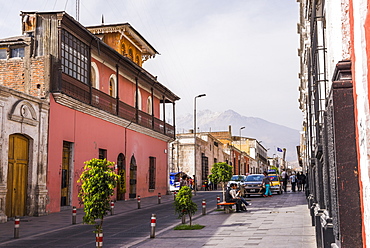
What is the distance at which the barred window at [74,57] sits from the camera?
20.3m

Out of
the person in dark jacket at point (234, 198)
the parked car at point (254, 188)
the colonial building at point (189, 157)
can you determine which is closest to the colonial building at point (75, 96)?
the person in dark jacket at point (234, 198)

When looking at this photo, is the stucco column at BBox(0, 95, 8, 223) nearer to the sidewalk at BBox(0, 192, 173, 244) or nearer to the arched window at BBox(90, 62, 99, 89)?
the sidewalk at BBox(0, 192, 173, 244)

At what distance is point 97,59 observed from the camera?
24.7 meters

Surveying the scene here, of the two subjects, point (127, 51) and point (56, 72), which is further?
point (127, 51)

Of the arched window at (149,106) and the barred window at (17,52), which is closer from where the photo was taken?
the barred window at (17,52)

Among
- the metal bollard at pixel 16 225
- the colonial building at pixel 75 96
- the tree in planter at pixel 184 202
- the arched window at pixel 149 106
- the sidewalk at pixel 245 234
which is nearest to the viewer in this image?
the sidewalk at pixel 245 234

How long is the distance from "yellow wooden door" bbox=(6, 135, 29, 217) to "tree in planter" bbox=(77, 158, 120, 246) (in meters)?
6.51

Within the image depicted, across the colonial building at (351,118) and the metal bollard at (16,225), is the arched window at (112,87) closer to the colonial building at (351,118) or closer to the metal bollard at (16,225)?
the metal bollard at (16,225)

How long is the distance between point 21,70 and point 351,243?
18.0 metres

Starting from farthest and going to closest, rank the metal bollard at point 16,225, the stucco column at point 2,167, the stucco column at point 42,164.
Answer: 1. the stucco column at point 42,164
2. the stucco column at point 2,167
3. the metal bollard at point 16,225

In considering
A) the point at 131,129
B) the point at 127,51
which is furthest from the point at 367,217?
the point at 127,51

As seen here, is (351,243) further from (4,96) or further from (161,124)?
(161,124)

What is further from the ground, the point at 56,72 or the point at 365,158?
the point at 56,72

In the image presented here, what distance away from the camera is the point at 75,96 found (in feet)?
68.4
